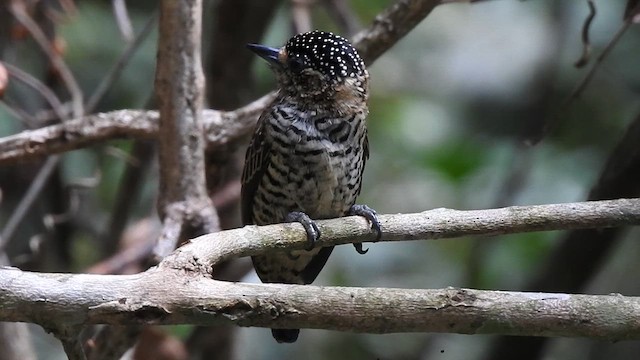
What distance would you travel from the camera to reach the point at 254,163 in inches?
104

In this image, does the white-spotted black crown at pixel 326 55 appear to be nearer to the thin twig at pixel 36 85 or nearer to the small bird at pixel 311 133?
the small bird at pixel 311 133

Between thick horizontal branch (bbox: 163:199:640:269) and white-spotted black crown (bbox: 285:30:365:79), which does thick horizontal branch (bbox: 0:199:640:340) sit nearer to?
thick horizontal branch (bbox: 163:199:640:269)

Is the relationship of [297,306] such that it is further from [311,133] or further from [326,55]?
[326,55]

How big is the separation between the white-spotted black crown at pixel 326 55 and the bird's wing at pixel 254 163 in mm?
190

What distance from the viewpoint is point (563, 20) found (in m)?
4.29

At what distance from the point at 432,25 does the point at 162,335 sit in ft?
8.61

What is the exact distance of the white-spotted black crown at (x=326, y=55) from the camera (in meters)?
2.59

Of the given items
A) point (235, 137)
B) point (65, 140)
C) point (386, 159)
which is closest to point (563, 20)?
point (386, 159)

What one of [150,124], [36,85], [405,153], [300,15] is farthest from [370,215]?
[405,153]

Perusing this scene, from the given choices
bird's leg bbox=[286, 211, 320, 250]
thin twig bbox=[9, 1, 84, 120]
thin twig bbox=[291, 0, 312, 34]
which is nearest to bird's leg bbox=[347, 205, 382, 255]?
bird's leg bbox=[286, 211, 320, 250]

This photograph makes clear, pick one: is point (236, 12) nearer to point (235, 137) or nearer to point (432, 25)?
point (235, 137)

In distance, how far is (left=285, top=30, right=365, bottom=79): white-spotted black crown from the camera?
2.59 metres

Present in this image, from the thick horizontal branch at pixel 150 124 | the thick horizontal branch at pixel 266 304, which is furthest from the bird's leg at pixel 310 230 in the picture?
the thick horizontal branch at pixel 150 124

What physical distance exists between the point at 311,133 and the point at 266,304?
36.2 inches
